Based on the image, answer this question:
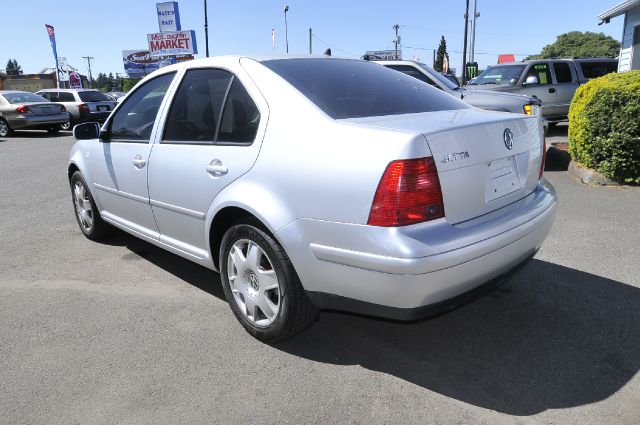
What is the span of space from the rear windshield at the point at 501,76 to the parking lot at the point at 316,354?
9141 millimetres

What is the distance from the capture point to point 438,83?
812 cm

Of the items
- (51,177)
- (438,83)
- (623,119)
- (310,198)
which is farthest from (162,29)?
(310,198)

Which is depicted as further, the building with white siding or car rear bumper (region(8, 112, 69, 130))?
car rear bumper (region(8, 112, 69, 130))

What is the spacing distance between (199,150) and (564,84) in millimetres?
12641

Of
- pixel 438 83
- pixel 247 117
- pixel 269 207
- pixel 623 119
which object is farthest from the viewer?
pixel 438 83

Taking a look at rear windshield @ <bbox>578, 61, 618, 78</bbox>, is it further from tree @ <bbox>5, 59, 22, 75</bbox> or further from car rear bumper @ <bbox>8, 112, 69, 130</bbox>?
tree @ <bbox>5, 59, 22, 75</bbox>

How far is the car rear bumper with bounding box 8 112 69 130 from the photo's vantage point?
16469 mm

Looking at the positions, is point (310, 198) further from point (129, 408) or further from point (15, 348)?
point (15, 348)

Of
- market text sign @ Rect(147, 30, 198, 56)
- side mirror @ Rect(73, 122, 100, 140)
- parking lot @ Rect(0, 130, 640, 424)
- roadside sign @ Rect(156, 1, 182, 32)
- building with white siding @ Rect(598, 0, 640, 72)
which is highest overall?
roadside sign @ Rect(156, 1, 182, 32)

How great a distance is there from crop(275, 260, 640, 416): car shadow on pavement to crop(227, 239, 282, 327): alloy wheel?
28 centimetres

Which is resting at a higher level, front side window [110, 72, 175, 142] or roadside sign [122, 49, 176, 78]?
roadside sign [122, 49, 176, 78]

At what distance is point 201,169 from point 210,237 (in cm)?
43

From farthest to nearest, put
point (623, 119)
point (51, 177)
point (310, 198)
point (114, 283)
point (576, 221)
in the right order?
point (51, 177) → point (623, 119) → point (576, 221) → point (114, 283) → point (310, 198)

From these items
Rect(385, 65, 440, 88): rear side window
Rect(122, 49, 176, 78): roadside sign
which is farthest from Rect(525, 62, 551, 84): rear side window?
Rect(122, 49, 176, 78): roadside sign
